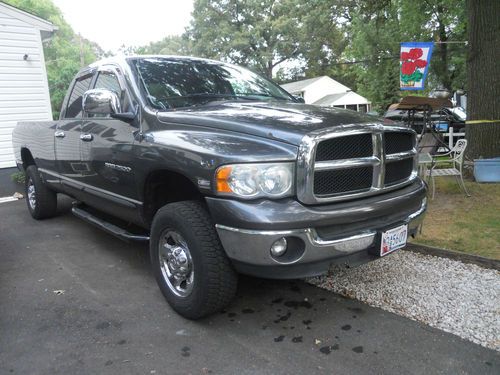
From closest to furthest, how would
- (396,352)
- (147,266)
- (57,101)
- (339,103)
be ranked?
(396,352) → (147,266) → (57,101) → (339,103)

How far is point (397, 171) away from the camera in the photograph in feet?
10.3

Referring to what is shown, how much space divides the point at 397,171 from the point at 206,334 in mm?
1797

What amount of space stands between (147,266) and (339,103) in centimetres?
3537

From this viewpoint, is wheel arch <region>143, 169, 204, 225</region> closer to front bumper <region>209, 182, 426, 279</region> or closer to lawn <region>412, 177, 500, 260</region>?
front bumper <region>209, 182, 426, 279</region>

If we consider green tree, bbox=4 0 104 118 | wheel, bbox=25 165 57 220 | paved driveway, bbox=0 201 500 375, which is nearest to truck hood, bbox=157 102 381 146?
paved driveway, bbox=0 201 500 375

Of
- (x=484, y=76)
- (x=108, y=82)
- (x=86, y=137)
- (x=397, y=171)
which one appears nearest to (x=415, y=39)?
(x=484, y=76)

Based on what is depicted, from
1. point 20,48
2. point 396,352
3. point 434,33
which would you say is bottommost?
point 396,352

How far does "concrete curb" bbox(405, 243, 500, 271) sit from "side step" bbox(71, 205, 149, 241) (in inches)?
104

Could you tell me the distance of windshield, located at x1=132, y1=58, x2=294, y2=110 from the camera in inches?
141

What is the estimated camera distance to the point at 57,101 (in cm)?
1900

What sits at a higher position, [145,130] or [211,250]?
[145,130]

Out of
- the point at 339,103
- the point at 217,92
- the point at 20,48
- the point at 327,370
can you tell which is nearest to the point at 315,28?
the point at 339,103

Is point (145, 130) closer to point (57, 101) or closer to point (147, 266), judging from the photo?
point (147, 266)

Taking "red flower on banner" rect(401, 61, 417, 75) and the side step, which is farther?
"red flower on banner" rect(401, 61, 417, 75)
